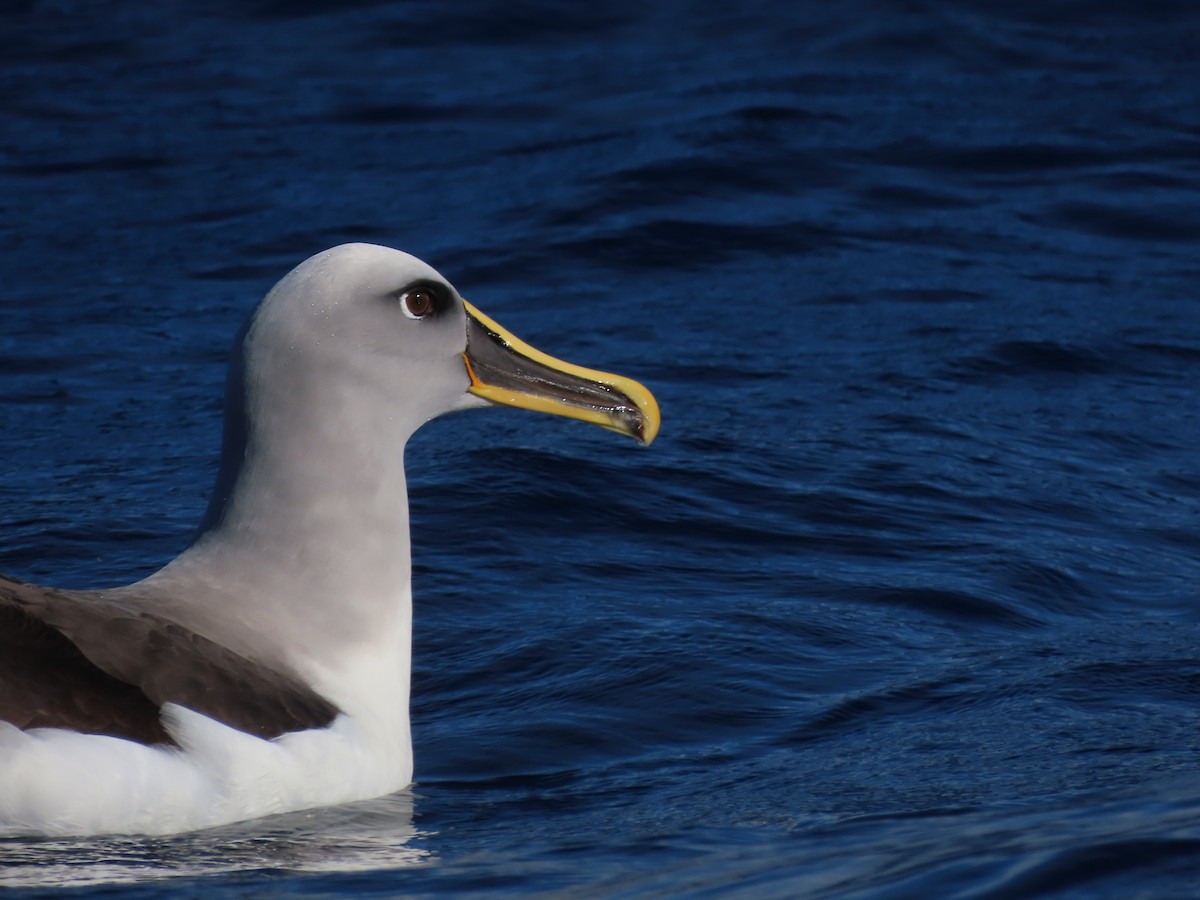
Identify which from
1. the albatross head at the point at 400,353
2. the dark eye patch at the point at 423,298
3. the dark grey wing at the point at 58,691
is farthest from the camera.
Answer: the dark eye patch at the point at 423,298

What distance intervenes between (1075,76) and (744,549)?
9956 millimetres

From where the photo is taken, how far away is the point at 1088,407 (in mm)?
11742

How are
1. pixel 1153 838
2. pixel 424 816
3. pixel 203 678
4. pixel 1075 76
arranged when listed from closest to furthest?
pixel 1153 838 < pixel 203 678 < pixel 424 816 < pixel 1075 76

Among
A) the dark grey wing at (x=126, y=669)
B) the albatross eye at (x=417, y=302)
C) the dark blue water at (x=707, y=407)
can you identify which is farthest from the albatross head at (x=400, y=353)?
the dark blue water at (x=707, y=407)

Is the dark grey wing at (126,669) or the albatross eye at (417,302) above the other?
the albatross eye at (417,302)

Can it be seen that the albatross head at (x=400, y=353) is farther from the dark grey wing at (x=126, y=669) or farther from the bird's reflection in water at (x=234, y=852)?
the bird's reflection in water at (x=234, y=852)

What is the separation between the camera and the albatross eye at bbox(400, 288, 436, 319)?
23.0 ft

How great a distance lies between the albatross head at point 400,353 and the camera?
6.74 m

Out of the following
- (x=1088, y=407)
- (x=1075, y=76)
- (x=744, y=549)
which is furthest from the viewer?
(x=1075, y=76)

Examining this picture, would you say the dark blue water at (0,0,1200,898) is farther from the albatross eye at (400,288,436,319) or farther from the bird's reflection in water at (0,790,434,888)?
the albatross eye at (400,288,436,319)

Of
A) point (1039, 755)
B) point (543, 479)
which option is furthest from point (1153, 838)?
point (543, 479)

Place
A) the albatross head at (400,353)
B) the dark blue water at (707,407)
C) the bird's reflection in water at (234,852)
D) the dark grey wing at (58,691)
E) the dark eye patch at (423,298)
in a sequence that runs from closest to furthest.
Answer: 1. the bird's reflection in water at (234,852)
2. the dark grey wing at (58,691)
3. the dark blue water at (707,407)
4. the albatross head at (400,353)
5. the dark eye patch at (423,298)

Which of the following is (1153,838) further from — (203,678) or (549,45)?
(549,45)

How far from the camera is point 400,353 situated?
700cm
